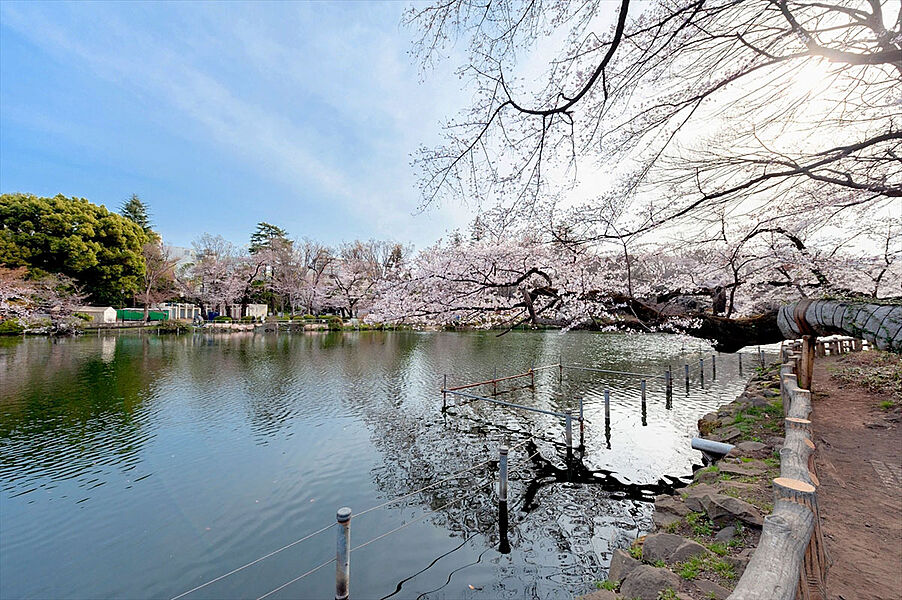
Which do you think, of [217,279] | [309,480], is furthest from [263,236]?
[309,480]

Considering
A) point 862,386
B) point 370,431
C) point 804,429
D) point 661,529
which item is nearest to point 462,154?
point 804,429

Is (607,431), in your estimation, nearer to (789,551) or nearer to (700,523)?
(700,523)

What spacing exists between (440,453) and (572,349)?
1969 centimetres

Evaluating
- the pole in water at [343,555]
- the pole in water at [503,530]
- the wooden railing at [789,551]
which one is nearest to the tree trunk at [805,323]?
the wooden railing at [789,551]

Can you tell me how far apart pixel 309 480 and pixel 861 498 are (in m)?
7.85

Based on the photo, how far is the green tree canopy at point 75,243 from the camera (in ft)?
89.9

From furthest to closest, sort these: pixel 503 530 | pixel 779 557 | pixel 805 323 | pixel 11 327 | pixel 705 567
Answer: pixel 11 327 < pixel 503 530 < pixel 805 323 < pixel 705 567 < pixel 779 557

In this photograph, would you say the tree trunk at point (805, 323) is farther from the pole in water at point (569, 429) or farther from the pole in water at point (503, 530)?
the pole in water at point (503, 530)

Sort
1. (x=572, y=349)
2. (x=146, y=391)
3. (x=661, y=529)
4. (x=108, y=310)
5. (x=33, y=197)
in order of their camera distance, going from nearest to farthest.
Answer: (x=661, y=529), (x=146, y=391), (x=572, y=349), (x=33, y=197), (x=108, y=310)

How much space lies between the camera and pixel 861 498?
3725 mm

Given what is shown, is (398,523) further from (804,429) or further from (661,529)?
(804,429)

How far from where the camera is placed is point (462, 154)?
3266mm

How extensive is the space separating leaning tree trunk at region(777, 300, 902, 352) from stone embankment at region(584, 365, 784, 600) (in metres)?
1.75

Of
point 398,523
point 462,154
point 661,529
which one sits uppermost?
point 462,154
